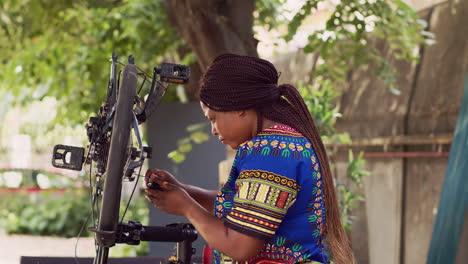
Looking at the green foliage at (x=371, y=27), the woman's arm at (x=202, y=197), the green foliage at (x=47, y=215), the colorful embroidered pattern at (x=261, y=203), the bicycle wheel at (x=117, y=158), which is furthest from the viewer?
the green foliage at (x=47, y=215)

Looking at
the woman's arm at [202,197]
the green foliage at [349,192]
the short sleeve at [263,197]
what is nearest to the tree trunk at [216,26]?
the green foliage at [349,192]

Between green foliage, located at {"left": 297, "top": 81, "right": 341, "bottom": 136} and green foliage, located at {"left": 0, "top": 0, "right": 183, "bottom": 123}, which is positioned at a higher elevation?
green foliage, located at {"left": 0, "top": 0, "right": 183, "bottom": 123}

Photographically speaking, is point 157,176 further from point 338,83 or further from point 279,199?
point 338,83

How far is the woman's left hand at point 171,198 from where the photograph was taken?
2.13 metres

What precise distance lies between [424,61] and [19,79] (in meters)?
4.03

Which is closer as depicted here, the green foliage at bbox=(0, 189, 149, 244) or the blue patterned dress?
the blue patterned dress

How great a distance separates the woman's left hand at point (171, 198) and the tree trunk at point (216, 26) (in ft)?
9.47

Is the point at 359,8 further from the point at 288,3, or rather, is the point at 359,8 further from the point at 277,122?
the point at 277,122

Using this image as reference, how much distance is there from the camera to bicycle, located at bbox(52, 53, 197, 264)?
1.92m

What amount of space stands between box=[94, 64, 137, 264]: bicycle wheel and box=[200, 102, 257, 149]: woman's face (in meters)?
0.31

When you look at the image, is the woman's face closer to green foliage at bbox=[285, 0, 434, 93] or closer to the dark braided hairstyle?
the dark braided hairstyle

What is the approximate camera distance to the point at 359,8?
4.97 meters

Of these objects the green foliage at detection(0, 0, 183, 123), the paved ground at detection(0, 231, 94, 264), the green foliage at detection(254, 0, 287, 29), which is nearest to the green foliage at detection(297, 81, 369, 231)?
the green foliage at detection(254, 0, 287, 29)

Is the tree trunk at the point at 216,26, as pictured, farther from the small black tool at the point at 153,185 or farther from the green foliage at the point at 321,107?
the small black tool at the point at 153,185
